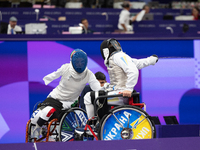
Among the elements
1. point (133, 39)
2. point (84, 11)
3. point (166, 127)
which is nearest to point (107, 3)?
point (84, 11)

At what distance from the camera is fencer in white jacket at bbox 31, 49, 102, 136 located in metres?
3.89

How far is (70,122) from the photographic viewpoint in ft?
13.1

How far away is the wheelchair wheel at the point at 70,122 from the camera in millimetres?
3911

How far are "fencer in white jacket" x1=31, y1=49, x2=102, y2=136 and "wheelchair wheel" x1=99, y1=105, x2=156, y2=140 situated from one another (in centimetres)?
69

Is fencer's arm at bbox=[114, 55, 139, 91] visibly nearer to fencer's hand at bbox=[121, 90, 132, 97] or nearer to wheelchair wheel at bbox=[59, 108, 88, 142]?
fencer's hand at bbox=[121, 90, 132, 97]

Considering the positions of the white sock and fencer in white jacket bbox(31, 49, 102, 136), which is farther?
fencer in white jacket bbox(31, 49, 102, 136)

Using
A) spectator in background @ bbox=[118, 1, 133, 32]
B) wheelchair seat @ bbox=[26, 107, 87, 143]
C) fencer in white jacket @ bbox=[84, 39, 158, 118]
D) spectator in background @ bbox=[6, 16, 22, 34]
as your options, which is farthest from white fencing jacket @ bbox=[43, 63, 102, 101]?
spectator in background @ bbox=[118, 1, 133, 32]

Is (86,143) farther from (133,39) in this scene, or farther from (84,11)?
(84,11)

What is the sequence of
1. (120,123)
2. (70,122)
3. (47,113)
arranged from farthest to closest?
1. (70,122)
2. (47,113)
3. (120,123)

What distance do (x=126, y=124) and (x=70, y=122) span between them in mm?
748

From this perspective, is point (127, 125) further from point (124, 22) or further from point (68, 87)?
point (124, 22)

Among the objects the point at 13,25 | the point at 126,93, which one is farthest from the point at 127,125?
the point at 13,25

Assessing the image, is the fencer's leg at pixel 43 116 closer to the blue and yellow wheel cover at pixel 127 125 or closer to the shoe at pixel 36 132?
the shoe at pixel 36 132

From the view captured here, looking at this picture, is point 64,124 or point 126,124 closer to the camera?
point 126,124
